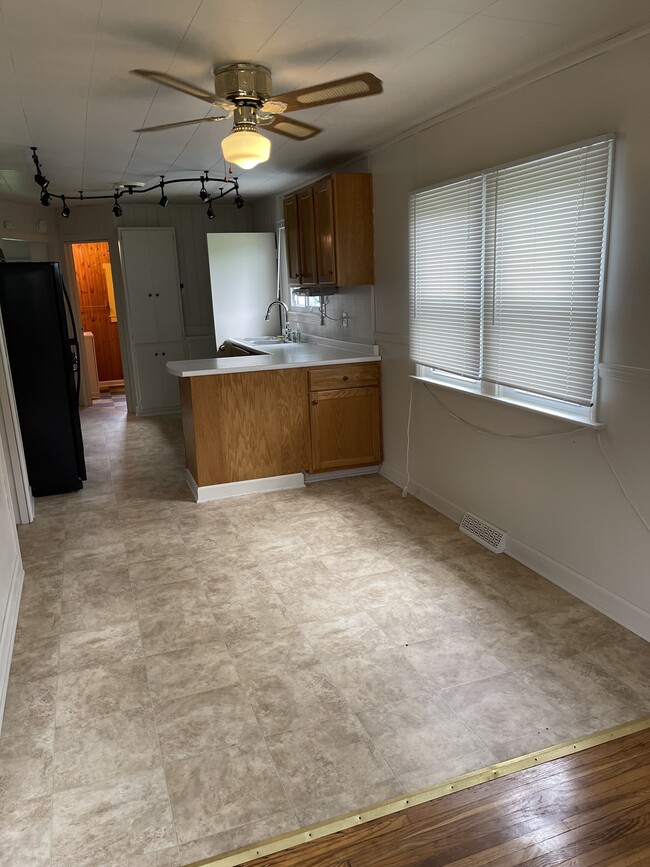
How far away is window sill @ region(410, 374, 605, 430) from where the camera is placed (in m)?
2.70

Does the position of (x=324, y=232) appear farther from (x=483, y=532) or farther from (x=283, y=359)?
(x=483, y=532)

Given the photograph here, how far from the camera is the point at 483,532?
11.6 feet

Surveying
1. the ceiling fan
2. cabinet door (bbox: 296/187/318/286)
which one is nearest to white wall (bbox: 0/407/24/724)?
the ceiling fan

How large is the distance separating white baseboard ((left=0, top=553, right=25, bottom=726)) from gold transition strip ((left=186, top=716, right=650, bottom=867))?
3.56 feet

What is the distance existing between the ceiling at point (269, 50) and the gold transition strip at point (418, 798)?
2405 mm

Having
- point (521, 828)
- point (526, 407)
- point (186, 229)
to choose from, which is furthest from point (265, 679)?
point (186, 229)

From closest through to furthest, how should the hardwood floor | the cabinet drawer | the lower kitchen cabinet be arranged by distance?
the hardwood floor < the cabinet drawer < the lower kitchen cabinet

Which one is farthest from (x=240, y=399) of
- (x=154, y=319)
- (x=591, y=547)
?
(x=154, y=319)

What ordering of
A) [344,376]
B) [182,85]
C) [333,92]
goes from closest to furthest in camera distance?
[182,85], [333,92], [344,376]

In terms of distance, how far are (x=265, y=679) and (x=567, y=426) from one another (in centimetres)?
169

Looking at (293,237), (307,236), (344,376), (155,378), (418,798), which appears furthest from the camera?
(155,378)

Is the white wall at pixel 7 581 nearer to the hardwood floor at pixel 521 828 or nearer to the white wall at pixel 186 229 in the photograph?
the hardwood floor at pixel 521 828

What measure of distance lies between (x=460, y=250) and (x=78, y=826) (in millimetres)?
3084

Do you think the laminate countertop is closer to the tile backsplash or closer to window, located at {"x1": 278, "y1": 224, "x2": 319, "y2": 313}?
the tile backsplash
